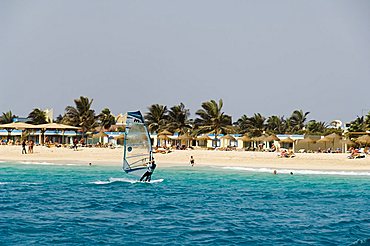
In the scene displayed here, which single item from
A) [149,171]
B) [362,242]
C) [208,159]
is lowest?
Result: [362,242]

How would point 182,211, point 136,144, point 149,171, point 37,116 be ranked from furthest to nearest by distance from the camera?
1. point 37,116
2. point 149,171
3. point 136,144
4. point 182,211

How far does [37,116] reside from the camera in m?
73.1

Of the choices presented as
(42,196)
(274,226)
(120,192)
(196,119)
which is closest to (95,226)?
(274,226)

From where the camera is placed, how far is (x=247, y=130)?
66.2m

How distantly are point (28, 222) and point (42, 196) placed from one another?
6265mm

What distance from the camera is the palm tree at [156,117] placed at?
62.4 m

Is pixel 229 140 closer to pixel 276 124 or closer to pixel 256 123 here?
pixel 256 123

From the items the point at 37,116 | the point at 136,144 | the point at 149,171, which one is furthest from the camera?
the point at 37,116

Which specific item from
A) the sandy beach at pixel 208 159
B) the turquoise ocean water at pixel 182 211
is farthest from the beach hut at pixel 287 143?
the turquoise ocean water at pixel 182 211

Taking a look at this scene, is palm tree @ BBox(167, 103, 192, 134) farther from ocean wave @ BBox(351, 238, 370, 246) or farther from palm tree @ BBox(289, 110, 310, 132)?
ocean wave @ BBox(351, 238, 370, 246)

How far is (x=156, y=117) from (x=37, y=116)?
18820mm

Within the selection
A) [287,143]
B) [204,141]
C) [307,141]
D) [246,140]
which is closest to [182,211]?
[307,141]

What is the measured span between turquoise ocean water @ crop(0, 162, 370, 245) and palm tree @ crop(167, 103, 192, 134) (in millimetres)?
30970

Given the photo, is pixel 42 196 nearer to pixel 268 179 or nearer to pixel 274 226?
pixel 274 226
